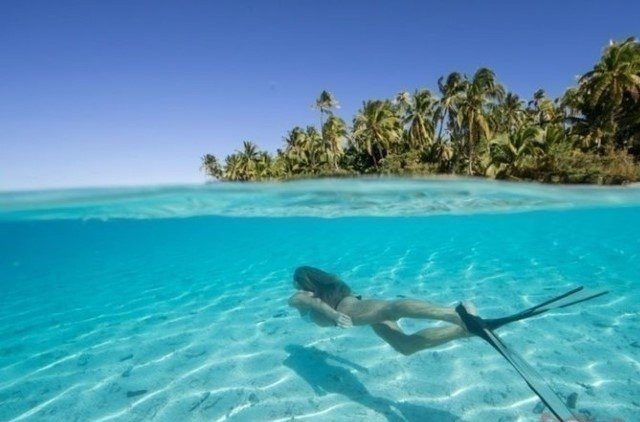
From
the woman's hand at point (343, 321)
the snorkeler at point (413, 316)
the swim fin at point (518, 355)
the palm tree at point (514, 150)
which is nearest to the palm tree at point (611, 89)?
the palm tree at point (514, 150)

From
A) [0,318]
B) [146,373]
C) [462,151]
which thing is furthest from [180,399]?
[462,151]

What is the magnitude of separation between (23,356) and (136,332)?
2219 mm

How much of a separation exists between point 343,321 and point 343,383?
208cm

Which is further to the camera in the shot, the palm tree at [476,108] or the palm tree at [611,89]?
the palm tree at [476,108]

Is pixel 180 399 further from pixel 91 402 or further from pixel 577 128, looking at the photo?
pixel 577 128

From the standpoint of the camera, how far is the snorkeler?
3998 millimetres

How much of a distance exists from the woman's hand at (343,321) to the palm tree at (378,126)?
51749 millimetres

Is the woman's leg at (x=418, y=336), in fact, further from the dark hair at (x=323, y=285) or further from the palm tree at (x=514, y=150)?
the palm tree at (x=514, y=150)

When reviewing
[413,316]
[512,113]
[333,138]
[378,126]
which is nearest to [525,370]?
[413,316]

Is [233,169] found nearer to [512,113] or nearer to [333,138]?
[333,138]

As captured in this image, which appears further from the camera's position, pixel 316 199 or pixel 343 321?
pixel 316 199

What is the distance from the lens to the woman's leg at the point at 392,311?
475cm

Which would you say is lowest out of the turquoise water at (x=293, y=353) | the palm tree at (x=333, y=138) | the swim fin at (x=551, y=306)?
the turquoise water at (x=293, y=353)

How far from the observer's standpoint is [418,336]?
16.7 ft
